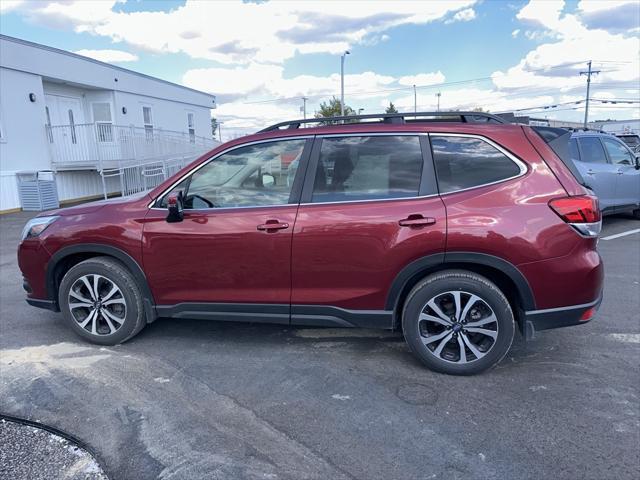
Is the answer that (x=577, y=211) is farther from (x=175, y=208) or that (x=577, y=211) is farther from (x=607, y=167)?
(x=607, y=167)

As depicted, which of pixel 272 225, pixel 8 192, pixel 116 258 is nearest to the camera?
pixel 272 225

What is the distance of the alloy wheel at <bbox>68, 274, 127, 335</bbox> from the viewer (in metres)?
4.05

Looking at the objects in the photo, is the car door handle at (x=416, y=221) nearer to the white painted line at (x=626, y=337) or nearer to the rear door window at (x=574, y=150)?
the white painted line at (x=626, y=337)

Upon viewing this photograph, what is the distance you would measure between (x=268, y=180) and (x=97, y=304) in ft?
5.96

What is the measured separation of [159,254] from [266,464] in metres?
1.94

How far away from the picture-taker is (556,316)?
11.1 ft

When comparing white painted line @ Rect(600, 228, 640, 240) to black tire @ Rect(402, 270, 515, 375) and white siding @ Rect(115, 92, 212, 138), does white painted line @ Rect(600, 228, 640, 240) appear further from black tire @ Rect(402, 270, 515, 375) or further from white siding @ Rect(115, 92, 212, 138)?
white siding @ Rect(115, 92, 212, 138)

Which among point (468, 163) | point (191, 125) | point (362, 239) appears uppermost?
point (191, 125)

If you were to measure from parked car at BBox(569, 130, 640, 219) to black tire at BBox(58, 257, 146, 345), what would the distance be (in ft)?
25.6

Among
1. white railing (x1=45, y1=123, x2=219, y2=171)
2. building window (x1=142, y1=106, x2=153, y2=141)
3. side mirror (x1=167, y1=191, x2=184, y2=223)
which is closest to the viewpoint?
side mirror (x1=167, y1=191, x2=184, y2=223)

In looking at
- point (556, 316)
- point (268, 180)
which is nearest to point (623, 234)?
point (556, 316)

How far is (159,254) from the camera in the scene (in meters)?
3.87

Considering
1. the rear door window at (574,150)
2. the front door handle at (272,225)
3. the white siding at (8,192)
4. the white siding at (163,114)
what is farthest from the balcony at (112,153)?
the rear door window at (574,150)

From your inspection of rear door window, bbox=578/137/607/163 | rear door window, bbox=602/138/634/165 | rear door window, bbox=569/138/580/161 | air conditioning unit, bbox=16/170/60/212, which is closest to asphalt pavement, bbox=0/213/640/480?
rear door window, bbox=569/138/580/161
